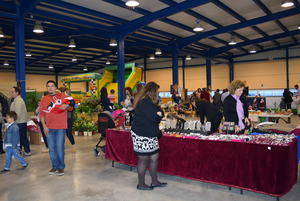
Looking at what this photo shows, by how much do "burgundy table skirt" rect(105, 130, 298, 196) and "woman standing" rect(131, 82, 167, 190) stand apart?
0.41 meters

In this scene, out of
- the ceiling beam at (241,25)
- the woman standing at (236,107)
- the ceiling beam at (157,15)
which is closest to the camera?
the woman standing at (236,107)

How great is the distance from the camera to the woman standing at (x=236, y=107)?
3.64 m

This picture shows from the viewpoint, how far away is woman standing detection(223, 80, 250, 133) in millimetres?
3639

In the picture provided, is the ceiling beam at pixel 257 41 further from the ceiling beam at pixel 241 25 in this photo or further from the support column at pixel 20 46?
the support column at pixel 20 46

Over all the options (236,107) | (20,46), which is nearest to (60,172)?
(236,107)

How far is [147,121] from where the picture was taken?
3096 mm

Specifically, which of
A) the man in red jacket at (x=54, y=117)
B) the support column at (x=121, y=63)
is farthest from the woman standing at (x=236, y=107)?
the support column at (x=121, y=63)

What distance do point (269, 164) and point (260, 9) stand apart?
7942 millimetres

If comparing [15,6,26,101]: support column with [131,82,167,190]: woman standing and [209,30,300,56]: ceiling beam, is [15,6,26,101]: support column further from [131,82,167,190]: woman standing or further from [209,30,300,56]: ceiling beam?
[209,30,300,56]: ceiling beam

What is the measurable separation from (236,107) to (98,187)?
213cm

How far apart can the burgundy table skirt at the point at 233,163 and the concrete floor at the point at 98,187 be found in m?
0.16

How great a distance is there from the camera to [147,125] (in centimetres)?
311

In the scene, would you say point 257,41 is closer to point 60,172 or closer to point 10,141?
point 60,172

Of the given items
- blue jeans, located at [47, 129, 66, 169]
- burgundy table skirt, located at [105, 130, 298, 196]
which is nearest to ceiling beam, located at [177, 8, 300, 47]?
burgundy table skirt, located at [105, 130, 298, 196]
